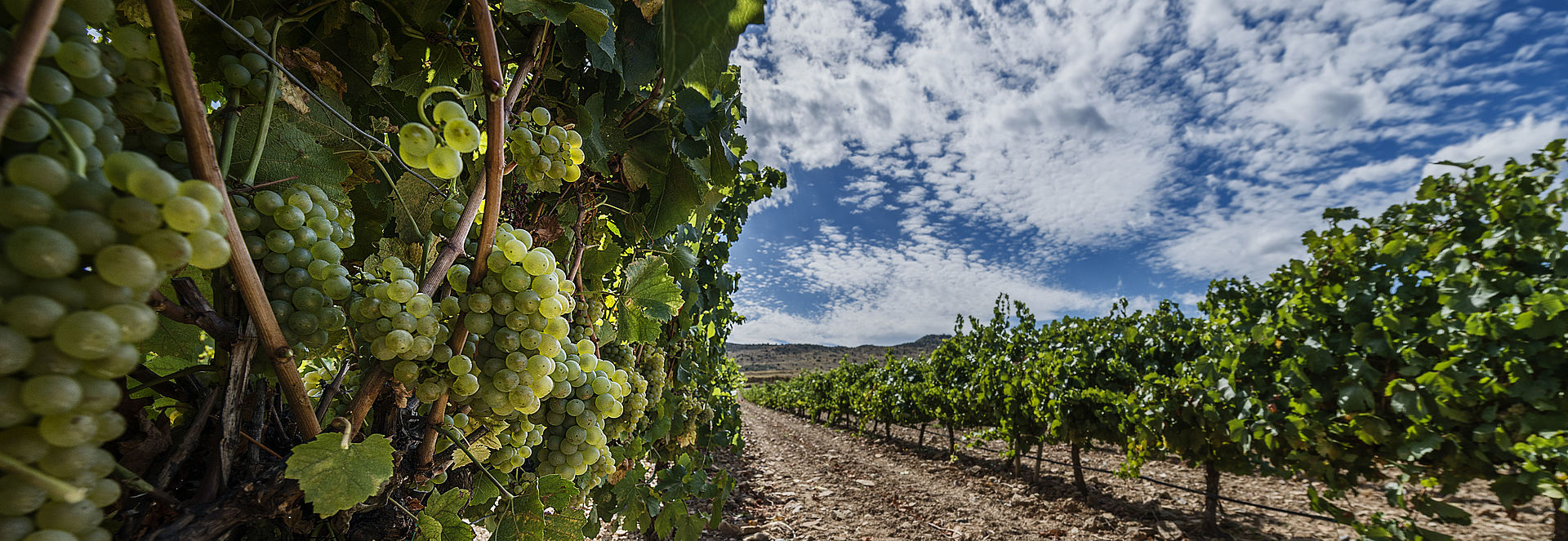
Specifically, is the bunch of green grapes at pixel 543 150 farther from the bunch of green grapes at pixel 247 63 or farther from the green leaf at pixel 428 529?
the green leaf at pixel 428 529

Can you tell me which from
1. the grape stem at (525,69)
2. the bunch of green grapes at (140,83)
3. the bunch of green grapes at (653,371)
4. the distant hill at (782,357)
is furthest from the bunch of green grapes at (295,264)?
the distant hill at (782,357)

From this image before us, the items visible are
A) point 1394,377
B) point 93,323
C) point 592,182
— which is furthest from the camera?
point 1394,377

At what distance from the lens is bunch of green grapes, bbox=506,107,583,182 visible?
Answer: 99cm

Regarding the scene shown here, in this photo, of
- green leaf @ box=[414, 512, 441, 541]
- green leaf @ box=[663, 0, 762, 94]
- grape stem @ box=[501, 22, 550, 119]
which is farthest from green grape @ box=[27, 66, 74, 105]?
green leaf @ box=[414, 512, 441, 541]

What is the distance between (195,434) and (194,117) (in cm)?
43

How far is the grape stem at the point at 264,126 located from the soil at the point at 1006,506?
237 inches

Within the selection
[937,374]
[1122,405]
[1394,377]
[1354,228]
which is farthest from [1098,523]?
[937,374]

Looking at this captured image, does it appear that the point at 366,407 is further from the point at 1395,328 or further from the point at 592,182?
the point at 1395,328

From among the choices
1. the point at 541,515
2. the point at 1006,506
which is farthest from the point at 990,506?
the point at 541,515

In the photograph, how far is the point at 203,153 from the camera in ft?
1.86

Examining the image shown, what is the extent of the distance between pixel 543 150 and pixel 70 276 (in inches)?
25.6

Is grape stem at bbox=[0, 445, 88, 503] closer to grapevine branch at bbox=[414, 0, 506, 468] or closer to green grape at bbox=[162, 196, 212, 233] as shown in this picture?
green grape at bbox=[162, 196, 212, 233]

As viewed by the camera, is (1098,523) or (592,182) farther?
(1098,523)

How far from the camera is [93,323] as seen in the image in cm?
41
